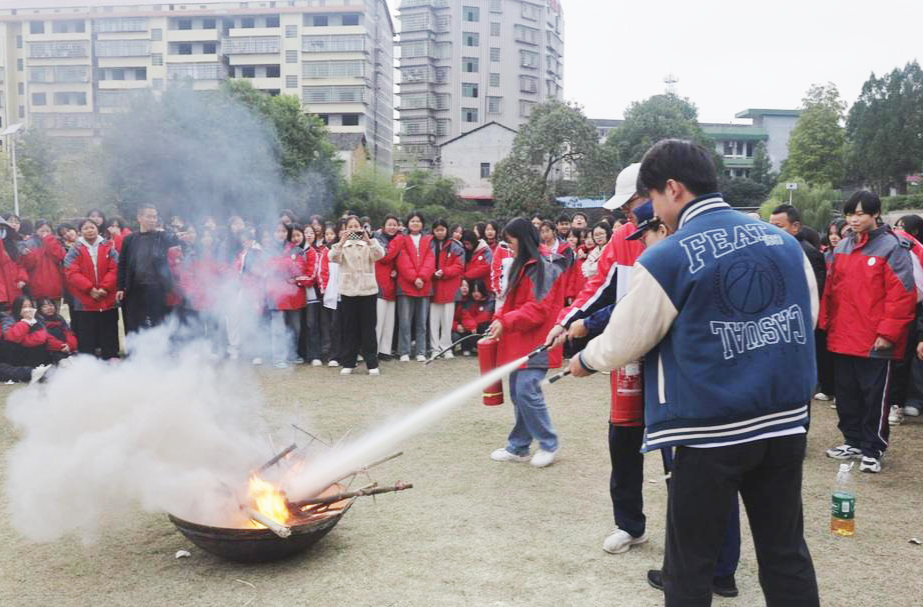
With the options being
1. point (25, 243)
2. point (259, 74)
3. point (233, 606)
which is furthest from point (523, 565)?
point (259, 74)

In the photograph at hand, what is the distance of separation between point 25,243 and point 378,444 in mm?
9020


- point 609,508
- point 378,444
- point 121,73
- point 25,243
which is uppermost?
point 121,73

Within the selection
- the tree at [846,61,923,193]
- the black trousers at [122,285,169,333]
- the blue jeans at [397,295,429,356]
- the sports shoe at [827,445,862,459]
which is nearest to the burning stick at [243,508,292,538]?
the sports shoe at [827,445,862,459]

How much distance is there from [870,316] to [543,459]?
3.15 m

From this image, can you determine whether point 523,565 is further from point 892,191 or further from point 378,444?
point 892,191

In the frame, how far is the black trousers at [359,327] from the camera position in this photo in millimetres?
11008

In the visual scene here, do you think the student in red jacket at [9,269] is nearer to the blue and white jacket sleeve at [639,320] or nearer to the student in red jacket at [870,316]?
the blue and white jacket sleeve at [639,320]

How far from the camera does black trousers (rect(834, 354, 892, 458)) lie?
6.38 metres

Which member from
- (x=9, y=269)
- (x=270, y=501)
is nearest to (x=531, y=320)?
(x=270, y=501)

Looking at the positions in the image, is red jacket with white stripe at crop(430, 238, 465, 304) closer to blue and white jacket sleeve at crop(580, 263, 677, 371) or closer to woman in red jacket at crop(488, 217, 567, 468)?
woman in red jacket at crop(488, 217, 567, 468)

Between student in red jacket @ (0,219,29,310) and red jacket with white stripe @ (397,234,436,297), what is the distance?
5.75 meters

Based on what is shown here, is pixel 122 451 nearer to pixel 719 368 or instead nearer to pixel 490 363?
pixel 490 363

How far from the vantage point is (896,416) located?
28.0 feet

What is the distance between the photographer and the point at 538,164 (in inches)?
1932
